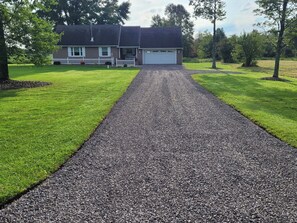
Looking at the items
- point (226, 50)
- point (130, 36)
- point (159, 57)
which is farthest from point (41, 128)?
point (226, 50)

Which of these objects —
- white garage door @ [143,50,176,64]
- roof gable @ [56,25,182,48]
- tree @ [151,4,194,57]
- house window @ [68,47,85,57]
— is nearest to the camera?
house window @ [68,47,85,57]

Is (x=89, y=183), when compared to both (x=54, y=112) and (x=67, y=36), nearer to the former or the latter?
(x=54, y=112)

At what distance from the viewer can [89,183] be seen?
15.3 ft

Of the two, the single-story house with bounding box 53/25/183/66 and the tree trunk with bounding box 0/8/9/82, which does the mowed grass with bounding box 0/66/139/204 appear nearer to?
the tree trunk with bounding box 0/8/9/82

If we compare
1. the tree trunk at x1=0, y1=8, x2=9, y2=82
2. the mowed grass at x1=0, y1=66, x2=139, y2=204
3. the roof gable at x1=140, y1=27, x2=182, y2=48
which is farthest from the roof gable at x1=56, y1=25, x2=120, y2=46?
the mowed grass at x1=0, y1=66, x2=139, y2=204

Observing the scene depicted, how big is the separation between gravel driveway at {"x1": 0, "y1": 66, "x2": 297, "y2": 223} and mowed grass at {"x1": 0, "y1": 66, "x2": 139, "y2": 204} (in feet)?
1.10

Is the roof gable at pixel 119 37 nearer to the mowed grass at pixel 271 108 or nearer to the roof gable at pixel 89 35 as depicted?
the roof gable at pixel 89 35

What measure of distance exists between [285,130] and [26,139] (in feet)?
22.8

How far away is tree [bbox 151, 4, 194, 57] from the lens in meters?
66.9

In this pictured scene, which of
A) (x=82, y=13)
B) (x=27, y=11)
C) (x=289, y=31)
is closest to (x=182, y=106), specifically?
(x=27, y=11)

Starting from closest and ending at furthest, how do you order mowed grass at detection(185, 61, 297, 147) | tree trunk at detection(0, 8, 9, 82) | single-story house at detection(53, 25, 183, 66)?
mowed grass at detection(185, 61, 297, 147), tree trunk at detection(0, 8, 9, 82), single-story house at detection(53, 25, 183, 66)

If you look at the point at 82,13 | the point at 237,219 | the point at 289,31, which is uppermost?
the point at 82,13

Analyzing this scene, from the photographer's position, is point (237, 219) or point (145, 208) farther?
point (145, 208)

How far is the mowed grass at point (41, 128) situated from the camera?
4996mm
